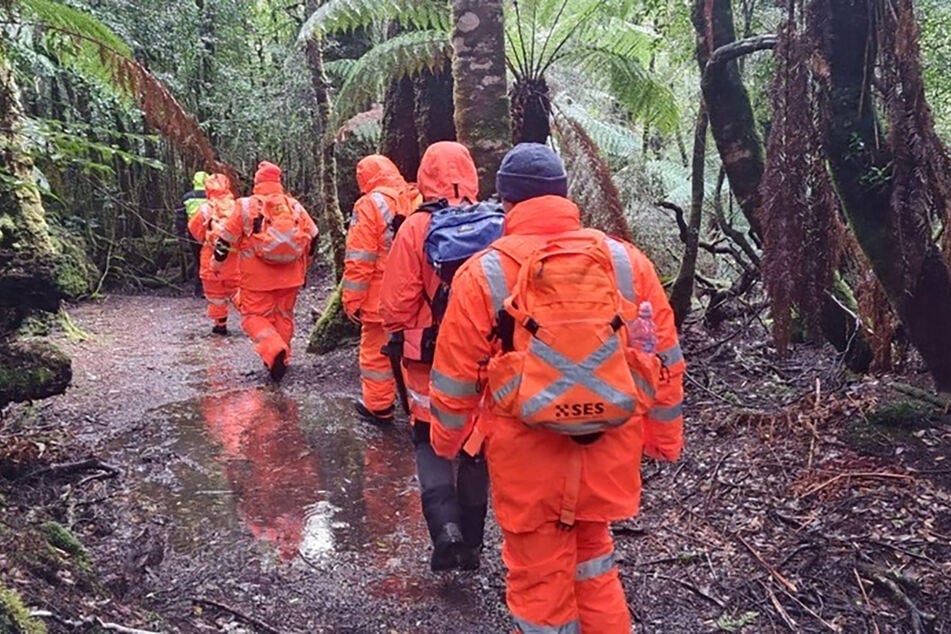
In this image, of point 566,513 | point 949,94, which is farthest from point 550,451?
point 949,94

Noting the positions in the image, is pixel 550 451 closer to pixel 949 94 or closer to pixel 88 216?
pixel 949 94

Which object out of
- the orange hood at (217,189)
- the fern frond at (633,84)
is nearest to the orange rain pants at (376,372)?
the fern frond at (633,84)

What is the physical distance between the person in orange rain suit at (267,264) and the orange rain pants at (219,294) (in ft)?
Result: 5.59

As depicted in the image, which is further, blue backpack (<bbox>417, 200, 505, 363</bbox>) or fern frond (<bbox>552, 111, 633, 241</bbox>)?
fern frond (<bbox>552, 111, 633, 241</bbox>)

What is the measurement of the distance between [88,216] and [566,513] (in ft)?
44.5

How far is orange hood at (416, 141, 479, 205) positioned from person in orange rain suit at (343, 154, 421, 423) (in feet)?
4.02

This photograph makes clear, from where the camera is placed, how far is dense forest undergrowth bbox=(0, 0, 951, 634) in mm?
3373

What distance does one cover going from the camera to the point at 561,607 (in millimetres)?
2773

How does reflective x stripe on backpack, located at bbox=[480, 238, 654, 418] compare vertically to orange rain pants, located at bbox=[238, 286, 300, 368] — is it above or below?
above

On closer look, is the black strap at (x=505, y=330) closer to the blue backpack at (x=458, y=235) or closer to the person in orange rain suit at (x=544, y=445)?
the person in orange rain suit at (x=544, y=445)

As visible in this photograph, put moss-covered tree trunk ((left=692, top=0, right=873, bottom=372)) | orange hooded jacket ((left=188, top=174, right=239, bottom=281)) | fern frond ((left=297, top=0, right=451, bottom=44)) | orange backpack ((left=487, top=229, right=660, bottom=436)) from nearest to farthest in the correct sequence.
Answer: orange backpack ((left=487, top=229, right=660, bottom=436)) → moss-covered tree trunk ((left=692, top=0, right=873, bottom=372)) → fern frond ((left=297, top=0, right=451, bottom=44)) → orange hooded jacket ((left=188, top=174, right=239, bottom=281))

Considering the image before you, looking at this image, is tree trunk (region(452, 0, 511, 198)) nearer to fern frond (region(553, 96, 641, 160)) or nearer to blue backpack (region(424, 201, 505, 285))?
blue backpack (region(424, 201, 505, 285))

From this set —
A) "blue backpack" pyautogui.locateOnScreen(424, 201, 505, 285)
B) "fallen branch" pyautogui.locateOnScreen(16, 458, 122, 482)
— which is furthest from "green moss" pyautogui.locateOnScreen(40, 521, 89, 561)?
→ "blue backpack" pyautogui.locateOnScreen(424, 201, 505, 285)

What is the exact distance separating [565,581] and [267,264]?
5.19 m
